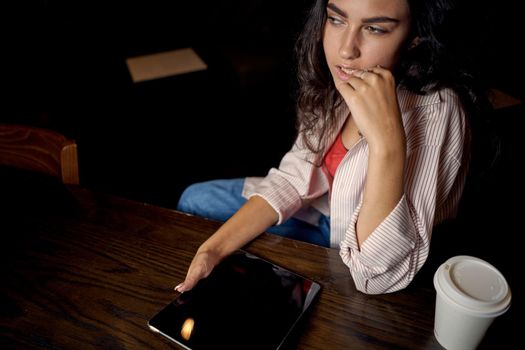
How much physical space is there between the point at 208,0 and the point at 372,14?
10.4 feet

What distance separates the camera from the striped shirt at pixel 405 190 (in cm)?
86

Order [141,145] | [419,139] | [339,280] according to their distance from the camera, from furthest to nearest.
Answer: [141,145] < [419,139] < [339,280]

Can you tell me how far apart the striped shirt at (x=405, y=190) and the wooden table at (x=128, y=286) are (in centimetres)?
7

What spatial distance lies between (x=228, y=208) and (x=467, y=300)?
0.97m

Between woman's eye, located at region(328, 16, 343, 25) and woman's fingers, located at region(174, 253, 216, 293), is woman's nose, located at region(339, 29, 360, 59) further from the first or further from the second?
woman's fingers, located at region(174, 253, 216, 293)

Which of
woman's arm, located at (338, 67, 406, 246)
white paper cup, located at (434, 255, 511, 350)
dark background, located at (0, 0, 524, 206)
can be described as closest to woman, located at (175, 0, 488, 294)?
woman's arm, located at (338, 67, 406, 246)

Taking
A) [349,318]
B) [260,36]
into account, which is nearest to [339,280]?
[349,318]

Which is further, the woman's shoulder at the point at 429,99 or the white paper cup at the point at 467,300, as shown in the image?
the woman's shoulder at the point at 429,99

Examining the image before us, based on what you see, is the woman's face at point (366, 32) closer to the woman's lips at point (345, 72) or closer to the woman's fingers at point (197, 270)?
Answer: the woman's lips at point (345, 72)

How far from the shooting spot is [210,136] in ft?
10.3

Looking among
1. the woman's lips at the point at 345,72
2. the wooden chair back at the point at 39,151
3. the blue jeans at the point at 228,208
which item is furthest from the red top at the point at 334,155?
the wooden chair back at the point at 39,151

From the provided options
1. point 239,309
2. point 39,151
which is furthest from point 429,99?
point 39,151

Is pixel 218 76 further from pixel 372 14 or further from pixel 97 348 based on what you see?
pixel 97 348

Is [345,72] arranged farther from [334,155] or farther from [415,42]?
[334,155]
